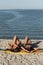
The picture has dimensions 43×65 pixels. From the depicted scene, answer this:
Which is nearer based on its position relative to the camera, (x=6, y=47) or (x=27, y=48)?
(x=27, y=48)

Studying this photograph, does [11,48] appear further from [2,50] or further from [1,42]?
[1,42]

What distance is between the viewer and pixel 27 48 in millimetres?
9719

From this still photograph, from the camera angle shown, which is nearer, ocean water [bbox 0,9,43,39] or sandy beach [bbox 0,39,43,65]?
sandy beach [bbox 0,39,43,65]

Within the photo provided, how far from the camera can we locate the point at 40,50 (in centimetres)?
966

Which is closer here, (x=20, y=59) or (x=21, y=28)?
(x=20, y=59)

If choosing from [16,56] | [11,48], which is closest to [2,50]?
[11,48]

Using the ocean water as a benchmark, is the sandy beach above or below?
above

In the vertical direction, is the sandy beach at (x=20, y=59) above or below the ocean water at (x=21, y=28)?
above

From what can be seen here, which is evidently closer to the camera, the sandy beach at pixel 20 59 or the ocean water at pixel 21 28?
the sandy beach at pixel 20 59

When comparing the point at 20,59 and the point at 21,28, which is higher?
the point at 20,59

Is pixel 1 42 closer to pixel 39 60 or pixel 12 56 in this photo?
pixel 12 56

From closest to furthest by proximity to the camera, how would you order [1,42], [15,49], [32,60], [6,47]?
[32,60] < [15,49] < [6,47] < [1,42]

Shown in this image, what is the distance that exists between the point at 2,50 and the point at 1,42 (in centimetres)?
165

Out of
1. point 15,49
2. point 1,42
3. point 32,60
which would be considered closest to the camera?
point 32,60
